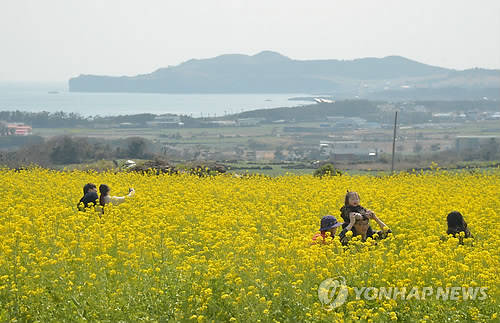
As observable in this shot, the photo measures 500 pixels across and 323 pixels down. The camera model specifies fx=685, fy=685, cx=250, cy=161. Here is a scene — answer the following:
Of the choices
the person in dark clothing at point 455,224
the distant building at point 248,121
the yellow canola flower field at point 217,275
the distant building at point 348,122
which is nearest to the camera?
the yellow canola flower field at point 217,275

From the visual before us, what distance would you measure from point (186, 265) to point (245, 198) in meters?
8.07

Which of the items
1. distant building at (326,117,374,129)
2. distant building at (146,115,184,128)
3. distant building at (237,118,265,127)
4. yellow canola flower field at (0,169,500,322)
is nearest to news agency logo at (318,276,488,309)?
yellow canola flower field at (0,169,500,322)

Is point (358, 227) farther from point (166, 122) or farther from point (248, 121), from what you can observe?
point (248, 121)

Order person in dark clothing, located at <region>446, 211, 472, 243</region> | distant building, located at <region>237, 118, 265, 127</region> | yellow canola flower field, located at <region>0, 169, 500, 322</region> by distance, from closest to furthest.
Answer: yellow canola flower field, located at <region>0, 169, 500, 322</region>, person in dark clothing, located at <region>446, 211, 472, 243</region>, distant building, located at <region>237, 118, 265, 127</region>

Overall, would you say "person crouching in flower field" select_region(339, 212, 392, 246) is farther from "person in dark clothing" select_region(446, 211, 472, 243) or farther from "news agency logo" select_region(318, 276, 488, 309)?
"news agency logo" select_region(318, 276, 488, 309)

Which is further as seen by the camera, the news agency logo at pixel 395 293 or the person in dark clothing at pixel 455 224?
the person in dark clothing at pixel 455 224

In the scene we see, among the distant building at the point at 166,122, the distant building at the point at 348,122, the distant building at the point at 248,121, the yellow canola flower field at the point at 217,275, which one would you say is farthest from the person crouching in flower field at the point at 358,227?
the distant building at the point at 348,122

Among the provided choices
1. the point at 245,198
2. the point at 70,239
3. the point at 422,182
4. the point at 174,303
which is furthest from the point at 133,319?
the point at 422,182

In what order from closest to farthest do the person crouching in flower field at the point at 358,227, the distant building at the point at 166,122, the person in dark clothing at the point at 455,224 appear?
the person crouching in flower field at the point at 358,227
the person in dark clothing at the point at 455,224
the distant building at the point at 166,122

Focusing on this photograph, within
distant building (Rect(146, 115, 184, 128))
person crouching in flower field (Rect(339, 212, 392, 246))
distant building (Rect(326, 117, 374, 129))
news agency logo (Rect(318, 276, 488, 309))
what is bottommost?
distant building (Rect(326, 117, 374, 129))

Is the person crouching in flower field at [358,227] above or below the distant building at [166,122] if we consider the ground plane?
above

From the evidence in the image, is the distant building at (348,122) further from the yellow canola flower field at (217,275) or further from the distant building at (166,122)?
the yellow canola flower field at (217,275)

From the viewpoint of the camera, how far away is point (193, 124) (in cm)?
14375

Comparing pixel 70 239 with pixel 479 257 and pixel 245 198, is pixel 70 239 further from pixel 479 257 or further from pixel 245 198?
pixel 245 198
